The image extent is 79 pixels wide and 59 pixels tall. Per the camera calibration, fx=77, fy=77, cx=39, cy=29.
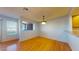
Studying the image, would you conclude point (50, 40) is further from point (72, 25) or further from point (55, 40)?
point (72, 25)

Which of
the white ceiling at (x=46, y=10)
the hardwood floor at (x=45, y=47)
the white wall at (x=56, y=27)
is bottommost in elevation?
the hardwood floor at (x=45, y=47)

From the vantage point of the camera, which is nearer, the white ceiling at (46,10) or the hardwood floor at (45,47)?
the white ceiling at (46,10)

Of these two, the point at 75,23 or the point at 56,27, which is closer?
the point at 56,27

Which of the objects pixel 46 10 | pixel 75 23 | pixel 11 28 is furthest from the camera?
pixel 11 28

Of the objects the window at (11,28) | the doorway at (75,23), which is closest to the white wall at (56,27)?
the doorway at (75,23)

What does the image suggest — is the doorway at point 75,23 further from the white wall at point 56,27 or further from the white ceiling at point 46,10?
the white ceiling at point 46,10

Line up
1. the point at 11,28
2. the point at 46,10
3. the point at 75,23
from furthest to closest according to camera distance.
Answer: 1. the point at 11,28
2. the point at 75,23
3. the point at 46,10

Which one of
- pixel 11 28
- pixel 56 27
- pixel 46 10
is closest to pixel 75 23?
pixel 56 27

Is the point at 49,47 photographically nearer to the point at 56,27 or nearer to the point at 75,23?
the point at 56,27
